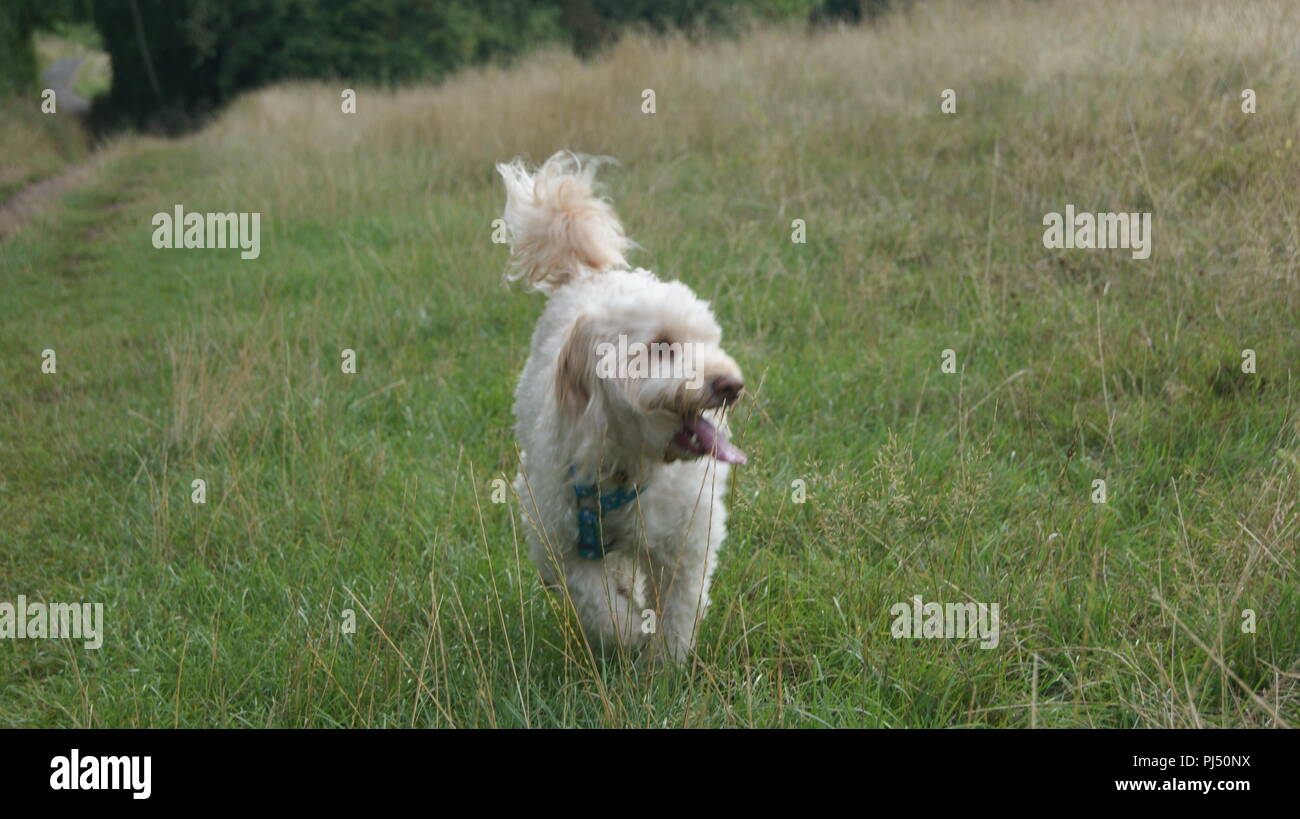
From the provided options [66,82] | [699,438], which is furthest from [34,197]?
→ [66,82]

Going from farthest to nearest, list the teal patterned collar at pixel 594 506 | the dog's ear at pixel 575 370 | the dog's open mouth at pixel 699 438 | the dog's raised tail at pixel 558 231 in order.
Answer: the dog's raised tail at pixel 558 231, the teal patterned collar at pixel 594 506, the dog's ear at pixel 575 370, the dog's open mouth at pixel 699 438

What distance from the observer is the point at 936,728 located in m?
2.69

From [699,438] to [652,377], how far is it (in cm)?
24

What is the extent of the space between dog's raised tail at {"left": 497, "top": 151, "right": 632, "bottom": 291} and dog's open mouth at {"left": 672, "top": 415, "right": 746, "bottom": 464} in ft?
4.87

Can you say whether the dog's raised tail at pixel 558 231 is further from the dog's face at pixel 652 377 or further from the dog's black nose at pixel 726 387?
the dog's black nose at pixel 726 387

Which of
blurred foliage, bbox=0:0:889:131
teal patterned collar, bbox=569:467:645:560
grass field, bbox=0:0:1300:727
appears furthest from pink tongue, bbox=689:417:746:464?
blurred foliage, bbox=0:0:889:131

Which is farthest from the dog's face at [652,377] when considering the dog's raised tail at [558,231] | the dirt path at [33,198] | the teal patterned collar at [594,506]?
the dirt path at [33,198]

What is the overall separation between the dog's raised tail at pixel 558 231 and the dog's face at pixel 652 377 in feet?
3.53

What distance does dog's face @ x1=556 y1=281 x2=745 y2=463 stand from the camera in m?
2.89

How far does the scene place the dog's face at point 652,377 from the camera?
9.50ft

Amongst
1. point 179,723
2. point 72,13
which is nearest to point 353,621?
point 179,723

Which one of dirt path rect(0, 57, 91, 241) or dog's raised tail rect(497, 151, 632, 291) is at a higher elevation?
dog's raised tail rect(497, 151, 632, 291)

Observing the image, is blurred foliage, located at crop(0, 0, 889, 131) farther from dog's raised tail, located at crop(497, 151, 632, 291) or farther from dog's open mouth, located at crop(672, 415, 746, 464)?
dog's open mouth, located at crop(672, 415, 746, 464)
